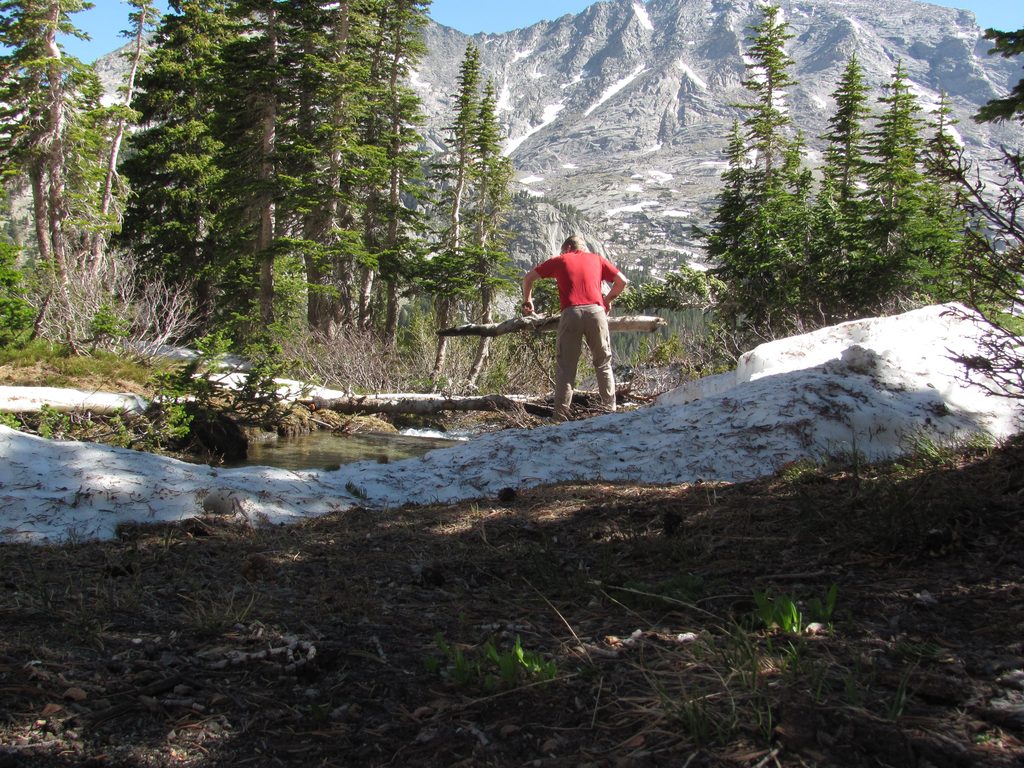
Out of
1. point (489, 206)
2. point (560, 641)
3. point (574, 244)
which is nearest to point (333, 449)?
point (574, 244)

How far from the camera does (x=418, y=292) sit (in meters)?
32.2

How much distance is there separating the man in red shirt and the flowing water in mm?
2381

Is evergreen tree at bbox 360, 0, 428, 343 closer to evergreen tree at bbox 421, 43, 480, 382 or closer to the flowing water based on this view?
evergreen tree at bbox 421, 43, 480, 382

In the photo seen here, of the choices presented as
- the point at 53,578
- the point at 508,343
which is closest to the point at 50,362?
the point at 53,578

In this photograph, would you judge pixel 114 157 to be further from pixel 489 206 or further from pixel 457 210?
pixel 489 206

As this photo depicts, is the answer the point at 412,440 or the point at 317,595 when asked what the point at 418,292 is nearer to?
the point at 412,440

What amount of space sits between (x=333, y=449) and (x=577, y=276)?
4.27m

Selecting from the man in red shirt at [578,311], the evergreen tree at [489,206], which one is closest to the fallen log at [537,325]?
the man in red shirt at [578,311]

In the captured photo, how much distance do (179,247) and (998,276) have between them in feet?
98.7

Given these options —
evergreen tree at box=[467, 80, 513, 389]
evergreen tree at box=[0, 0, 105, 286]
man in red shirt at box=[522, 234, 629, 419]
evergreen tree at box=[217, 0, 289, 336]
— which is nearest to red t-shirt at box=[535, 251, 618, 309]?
man in red shirt at box=[522, 234, 629, 419]

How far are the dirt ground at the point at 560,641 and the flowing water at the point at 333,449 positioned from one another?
5.37 meters

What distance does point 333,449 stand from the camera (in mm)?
10375

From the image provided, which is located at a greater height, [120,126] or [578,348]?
[120,126]

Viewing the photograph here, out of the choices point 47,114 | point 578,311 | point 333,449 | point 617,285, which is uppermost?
point 47,114
